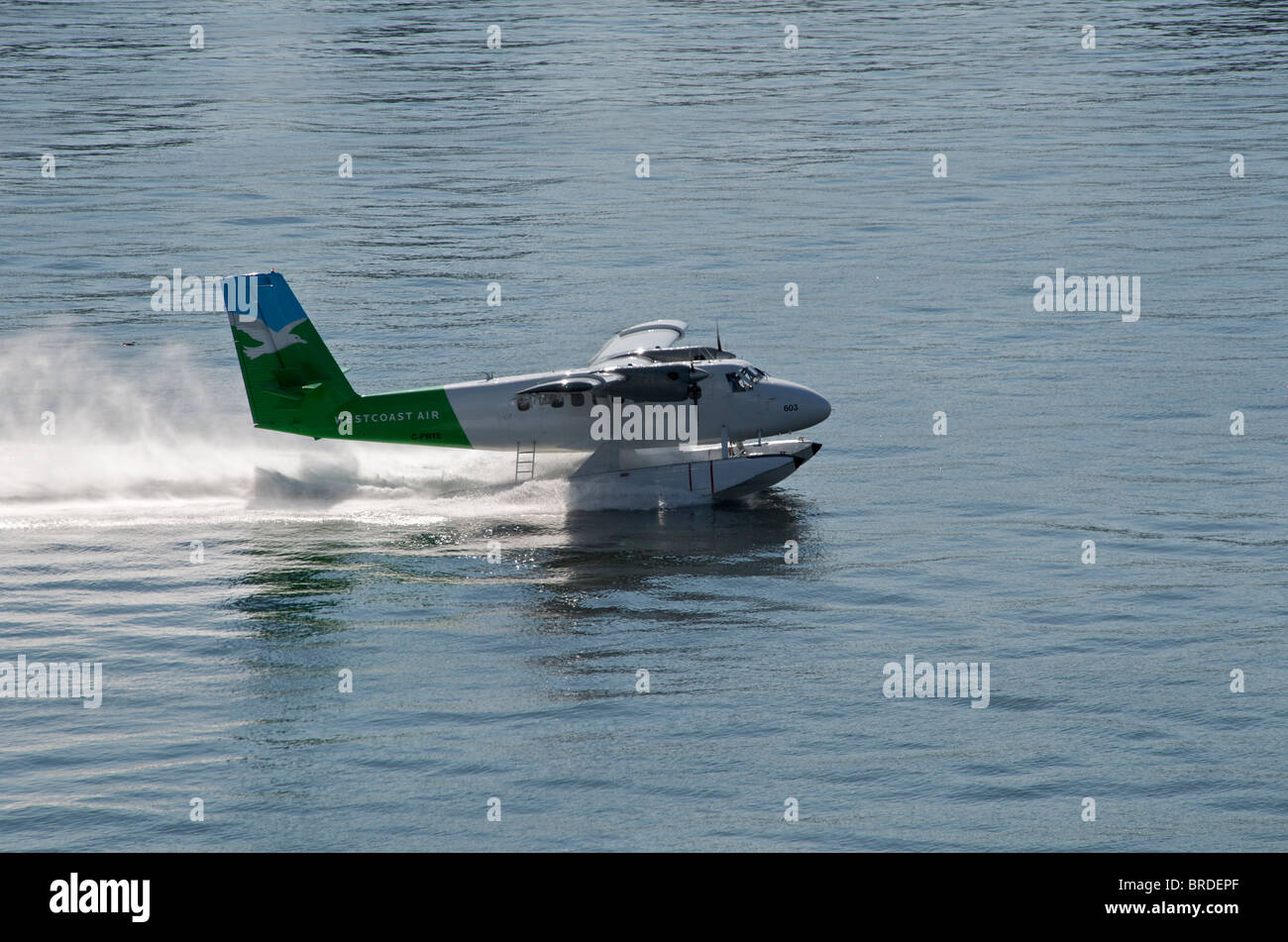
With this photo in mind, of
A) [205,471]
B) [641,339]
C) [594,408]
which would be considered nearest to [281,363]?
[205,471]

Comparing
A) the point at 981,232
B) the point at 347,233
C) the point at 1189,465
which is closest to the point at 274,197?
the point at 347,233

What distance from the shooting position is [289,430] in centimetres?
4659

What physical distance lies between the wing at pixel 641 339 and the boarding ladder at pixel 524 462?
3691mm

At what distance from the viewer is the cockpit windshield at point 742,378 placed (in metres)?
46.2

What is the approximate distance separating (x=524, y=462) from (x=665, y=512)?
5.52 m

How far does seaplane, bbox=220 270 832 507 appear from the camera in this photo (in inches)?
1809

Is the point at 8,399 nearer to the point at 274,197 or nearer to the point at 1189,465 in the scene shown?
the point at 274,197

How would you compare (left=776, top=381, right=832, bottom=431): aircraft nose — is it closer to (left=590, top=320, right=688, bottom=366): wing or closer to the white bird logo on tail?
(left=590, top=320, right=688, bottom=366): wing

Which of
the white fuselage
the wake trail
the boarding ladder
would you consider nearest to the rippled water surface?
the wake trail

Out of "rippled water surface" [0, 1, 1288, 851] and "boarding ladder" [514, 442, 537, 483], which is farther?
"boarding ladder" [514, 442, 537, 483]

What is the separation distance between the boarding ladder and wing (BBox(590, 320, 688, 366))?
3.69 m

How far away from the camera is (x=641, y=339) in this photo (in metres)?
50.0

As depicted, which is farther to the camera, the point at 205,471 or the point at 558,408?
the point at 205,471

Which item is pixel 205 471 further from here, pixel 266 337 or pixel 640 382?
pixel 640 382
